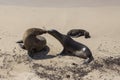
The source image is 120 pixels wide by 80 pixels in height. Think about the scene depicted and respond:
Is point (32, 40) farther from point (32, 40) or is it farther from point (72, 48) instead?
point (72, 48)

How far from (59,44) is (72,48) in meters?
0.57

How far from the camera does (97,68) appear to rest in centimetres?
773

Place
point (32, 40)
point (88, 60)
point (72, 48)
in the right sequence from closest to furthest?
point (88, 60) → point (32, 40) → point (72, 48)

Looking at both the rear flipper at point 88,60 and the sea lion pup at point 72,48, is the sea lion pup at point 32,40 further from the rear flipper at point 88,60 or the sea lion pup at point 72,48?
the rear flipper at point 88,60

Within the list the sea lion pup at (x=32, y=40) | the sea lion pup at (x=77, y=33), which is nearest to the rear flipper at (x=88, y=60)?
the sea lion pup at (x=32, y=40)

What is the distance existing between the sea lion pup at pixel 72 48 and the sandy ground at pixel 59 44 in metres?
0.13

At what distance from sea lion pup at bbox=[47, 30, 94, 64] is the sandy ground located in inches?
5.3

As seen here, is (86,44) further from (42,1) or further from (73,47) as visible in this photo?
(42,1)

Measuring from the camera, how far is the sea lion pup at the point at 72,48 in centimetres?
825

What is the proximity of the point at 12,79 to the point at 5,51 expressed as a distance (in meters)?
1.35

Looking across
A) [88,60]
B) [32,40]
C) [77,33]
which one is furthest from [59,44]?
[88,60]

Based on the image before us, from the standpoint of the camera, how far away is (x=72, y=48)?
8.48 metres

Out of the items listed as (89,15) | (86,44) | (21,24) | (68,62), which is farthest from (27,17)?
(68,62)

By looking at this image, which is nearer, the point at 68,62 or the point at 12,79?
the point at 12,79
